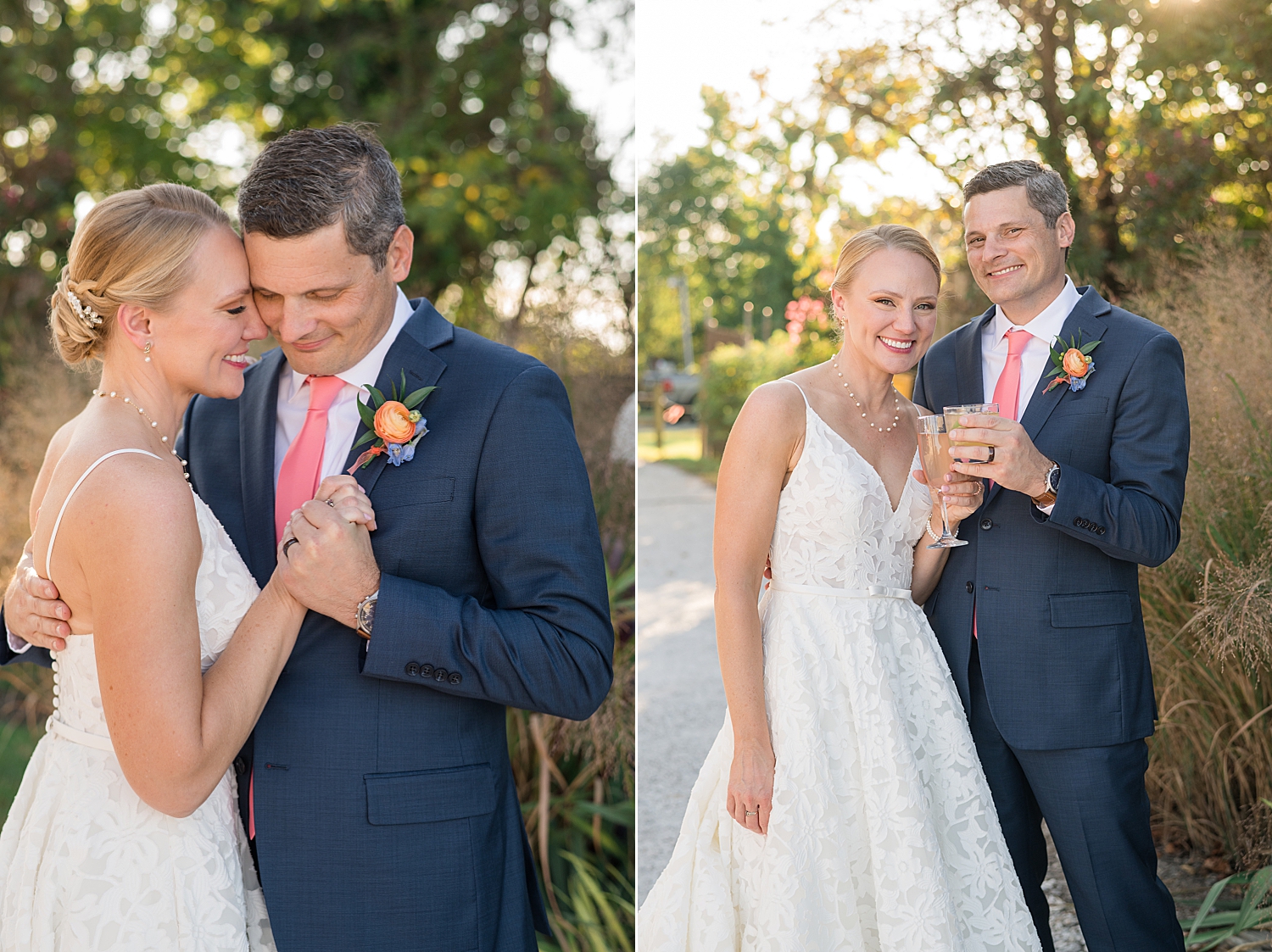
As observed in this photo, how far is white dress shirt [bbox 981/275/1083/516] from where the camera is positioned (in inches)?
108

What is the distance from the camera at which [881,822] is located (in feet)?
7.89

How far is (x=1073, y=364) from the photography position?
101 inches

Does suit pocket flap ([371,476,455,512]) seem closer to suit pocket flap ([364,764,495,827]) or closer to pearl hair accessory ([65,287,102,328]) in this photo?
suit pocket flap ([364,764,495,827])

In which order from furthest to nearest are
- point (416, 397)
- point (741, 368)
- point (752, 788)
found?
point (741, 368) < point (752, 788) < point (416, 397)

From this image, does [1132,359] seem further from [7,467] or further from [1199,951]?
[7,467]

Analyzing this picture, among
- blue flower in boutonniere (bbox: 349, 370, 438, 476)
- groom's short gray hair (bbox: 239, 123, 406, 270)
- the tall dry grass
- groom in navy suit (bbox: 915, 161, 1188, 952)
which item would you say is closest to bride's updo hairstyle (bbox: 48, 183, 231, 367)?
groom's short gray hair (bbox: 239, 123, 406, 270)

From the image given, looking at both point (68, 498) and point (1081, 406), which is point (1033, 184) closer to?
point (1081, 406)

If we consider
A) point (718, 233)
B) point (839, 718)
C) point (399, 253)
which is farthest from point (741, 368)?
point (399, 253)

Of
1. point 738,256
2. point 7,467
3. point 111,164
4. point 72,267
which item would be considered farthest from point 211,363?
point 111,164

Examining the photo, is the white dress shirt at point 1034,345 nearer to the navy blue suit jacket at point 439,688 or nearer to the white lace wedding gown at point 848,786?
the white lace wedding gown at point 848,786

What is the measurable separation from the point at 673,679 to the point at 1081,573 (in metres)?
4.79

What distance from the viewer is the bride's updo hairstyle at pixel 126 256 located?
193cm

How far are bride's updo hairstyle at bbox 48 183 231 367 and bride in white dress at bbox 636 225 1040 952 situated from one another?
1280 millimetres

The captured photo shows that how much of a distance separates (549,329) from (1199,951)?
3.71 metres
